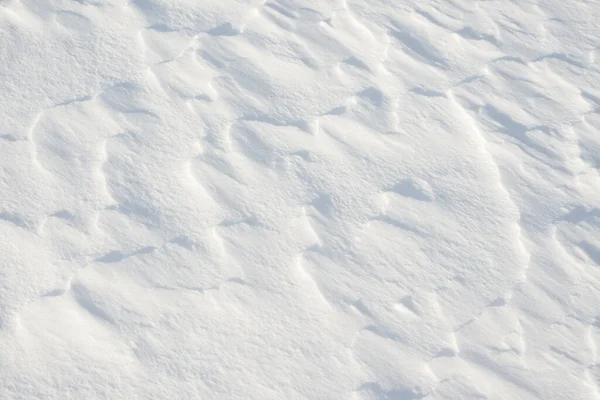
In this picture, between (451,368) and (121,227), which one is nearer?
(451,368)

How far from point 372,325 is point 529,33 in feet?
5.84

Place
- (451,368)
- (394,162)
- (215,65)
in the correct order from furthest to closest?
(215,65), (394,162), (451,368)

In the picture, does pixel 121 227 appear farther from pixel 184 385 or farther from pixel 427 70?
pixel 427 70

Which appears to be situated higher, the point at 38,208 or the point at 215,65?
the point at 215,65

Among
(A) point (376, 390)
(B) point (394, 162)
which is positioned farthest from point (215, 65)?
(A) point (376, 390)

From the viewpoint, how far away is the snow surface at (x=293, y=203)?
2102 mm

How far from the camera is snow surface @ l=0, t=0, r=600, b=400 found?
210 cm

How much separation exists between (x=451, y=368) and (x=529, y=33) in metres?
1.81

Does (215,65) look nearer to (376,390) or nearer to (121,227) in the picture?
(121,227)

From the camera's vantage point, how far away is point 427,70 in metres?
3.04

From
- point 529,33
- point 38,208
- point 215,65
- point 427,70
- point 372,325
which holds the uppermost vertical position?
point 529,33

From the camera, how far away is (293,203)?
2.49m

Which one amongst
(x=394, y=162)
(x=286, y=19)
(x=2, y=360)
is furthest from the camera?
(x=286, y=19)

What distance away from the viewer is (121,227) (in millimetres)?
2314
